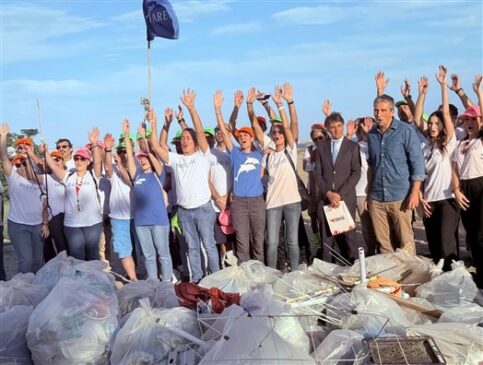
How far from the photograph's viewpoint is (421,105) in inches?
266

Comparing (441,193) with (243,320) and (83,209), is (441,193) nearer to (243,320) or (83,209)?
(243,320)

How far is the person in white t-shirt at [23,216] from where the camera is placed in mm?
6727

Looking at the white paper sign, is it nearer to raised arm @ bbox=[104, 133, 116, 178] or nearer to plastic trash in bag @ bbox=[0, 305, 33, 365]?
raised arm @ bbox=[104, 133, 116, 178]

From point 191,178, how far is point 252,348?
3.59 m

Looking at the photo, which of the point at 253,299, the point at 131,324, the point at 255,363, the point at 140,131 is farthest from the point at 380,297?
the point at 140,131

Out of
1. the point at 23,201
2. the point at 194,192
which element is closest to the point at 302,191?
the point at 194,192

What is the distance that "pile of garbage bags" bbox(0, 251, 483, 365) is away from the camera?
129 inches

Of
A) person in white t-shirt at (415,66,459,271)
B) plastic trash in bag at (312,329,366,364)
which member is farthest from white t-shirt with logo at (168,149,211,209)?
plastic trash in bag at (312,329,366,364)

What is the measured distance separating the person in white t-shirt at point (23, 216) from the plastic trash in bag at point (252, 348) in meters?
4.16

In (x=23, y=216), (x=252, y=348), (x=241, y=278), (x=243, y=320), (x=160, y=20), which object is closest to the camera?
(x=252, y=348)

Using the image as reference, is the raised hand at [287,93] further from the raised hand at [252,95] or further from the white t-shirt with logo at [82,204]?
the white t-shirt with logo at [82,204]

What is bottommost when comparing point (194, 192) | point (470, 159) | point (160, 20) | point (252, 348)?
point (252, 348)

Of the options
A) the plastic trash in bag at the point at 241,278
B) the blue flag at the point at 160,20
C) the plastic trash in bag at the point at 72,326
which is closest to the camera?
the plastic trash in bag at the point at 72,326

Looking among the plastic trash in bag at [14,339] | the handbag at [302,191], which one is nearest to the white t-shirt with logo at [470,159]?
the handbag at [302,191]
